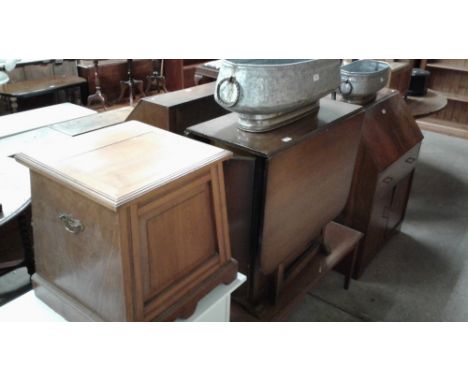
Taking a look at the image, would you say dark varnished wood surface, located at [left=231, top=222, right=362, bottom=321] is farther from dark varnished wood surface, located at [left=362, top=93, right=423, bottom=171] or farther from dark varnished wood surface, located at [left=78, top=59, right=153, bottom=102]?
dark varnished wood surface, located at [left=78, top=59, right=153, bottom=102]

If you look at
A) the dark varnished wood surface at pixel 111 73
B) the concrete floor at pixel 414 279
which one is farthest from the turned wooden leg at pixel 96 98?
the concrete floor at pixel 414 279

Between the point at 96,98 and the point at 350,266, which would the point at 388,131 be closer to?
the point at 350,266

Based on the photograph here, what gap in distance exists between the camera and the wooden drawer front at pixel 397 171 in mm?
2361

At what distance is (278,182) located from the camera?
1.39 m

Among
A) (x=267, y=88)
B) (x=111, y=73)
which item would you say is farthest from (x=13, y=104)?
(x=267, y=88)

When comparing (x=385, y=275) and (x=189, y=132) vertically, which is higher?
(x=189, y=132)

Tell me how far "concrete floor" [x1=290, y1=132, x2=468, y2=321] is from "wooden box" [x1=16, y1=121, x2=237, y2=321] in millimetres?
1362

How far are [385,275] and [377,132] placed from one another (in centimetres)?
86

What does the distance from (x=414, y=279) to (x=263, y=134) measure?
1654 mm

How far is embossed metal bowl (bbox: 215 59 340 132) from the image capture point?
1.31 meters

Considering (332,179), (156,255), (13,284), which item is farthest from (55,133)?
(156,255)

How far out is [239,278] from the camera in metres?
1.22
